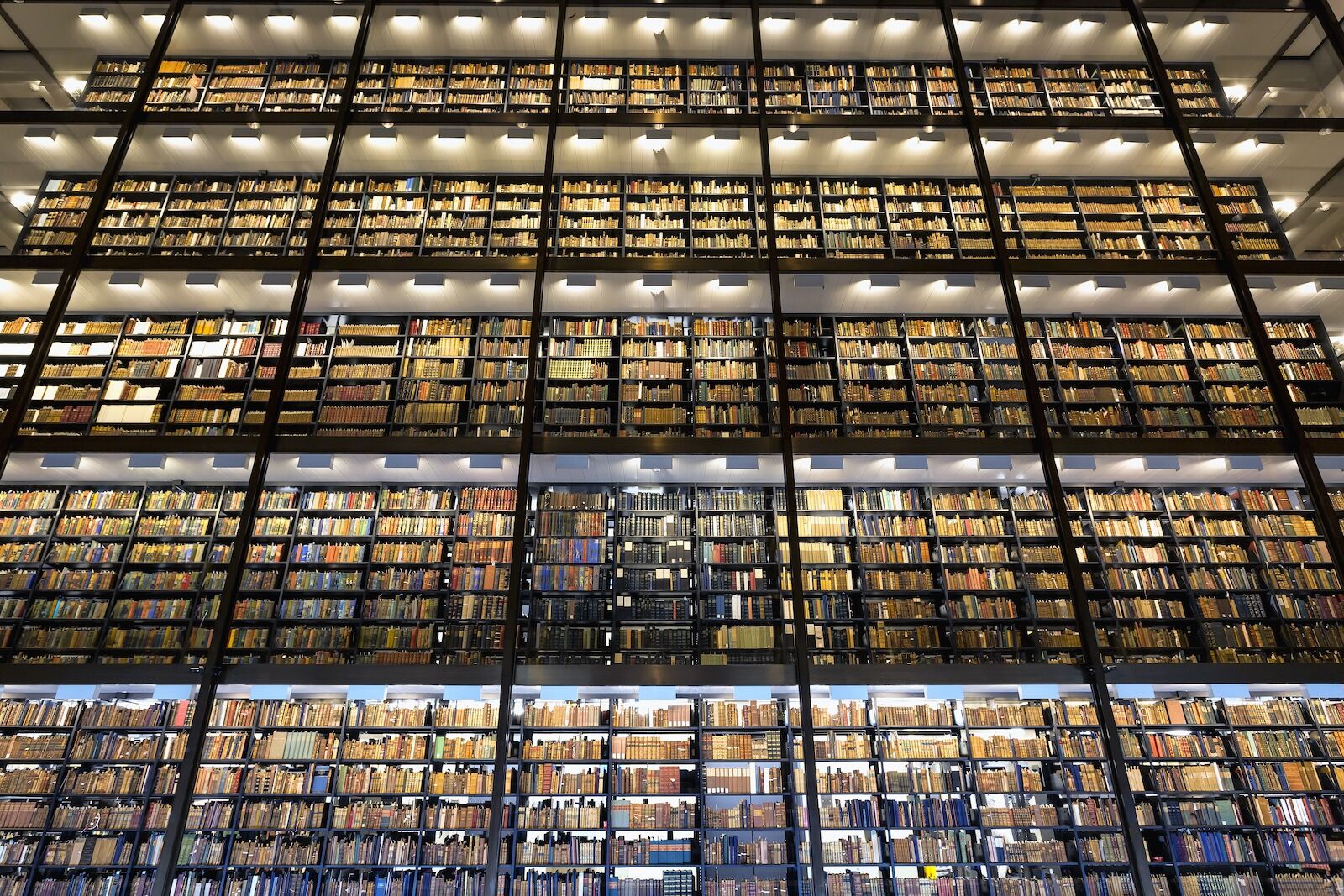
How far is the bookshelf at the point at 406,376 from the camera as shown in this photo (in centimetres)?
504

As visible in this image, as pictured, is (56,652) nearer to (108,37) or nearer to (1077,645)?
(108,37)

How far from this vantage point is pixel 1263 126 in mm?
5379

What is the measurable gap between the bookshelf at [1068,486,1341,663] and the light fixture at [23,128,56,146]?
24.6ft

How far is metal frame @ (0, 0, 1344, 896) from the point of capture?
3803 mm

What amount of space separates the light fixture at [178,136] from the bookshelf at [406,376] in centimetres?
150

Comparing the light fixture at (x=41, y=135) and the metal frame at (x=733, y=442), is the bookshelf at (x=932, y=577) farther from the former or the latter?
the light fixture at (x=41, y=135)

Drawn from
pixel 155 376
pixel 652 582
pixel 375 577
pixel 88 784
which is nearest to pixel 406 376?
pixel 375 577

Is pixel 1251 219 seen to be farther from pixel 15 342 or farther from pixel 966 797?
pixel 15 342

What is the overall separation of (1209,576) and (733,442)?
10.2ft

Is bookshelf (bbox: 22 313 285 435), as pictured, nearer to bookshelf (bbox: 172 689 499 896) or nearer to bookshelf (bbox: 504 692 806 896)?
bookshelf (bbox: 172 689 499 896)

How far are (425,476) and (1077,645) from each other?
424cm

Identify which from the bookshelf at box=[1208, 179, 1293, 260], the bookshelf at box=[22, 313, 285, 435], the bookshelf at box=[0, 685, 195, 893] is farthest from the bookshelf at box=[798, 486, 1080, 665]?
the bookshelf at box=[22, 313, 285, 435]

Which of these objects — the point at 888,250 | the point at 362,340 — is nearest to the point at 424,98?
the point at 362,340

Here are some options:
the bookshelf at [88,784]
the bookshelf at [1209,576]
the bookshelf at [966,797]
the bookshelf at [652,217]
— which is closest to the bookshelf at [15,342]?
the bookshelf at [652,217]
